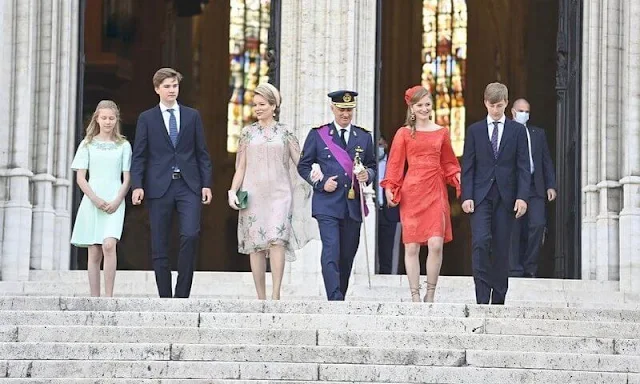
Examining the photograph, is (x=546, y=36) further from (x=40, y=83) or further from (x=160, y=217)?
(x=160, y=217)

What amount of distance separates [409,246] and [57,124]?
16.8ft

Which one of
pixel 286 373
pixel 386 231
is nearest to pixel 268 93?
pixel 286 373

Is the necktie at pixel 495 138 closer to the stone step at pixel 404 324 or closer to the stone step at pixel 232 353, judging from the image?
the stone step at pixel 404 324

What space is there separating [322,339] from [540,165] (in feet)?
15.4

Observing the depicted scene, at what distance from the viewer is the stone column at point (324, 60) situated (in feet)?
61.6

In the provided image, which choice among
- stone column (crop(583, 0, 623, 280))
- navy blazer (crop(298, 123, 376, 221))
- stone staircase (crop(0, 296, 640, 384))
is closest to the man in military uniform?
navy blazer (crop(298, 123, 376, 221))

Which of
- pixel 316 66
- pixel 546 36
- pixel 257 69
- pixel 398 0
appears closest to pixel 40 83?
pixel 316 66

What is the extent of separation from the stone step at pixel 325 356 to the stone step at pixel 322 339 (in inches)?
8.6

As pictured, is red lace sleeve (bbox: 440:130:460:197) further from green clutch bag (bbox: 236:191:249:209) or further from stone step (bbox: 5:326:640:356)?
stone step (bbox: 5:326:640:356)

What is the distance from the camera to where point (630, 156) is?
59.6 feet

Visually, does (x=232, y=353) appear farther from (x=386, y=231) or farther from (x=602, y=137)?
(x=602, y=137)

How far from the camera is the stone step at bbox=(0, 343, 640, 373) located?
41.5 feet

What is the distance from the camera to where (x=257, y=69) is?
36156mm

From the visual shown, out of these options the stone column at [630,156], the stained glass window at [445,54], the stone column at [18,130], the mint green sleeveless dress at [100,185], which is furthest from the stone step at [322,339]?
the stained glass window at [445,54]
